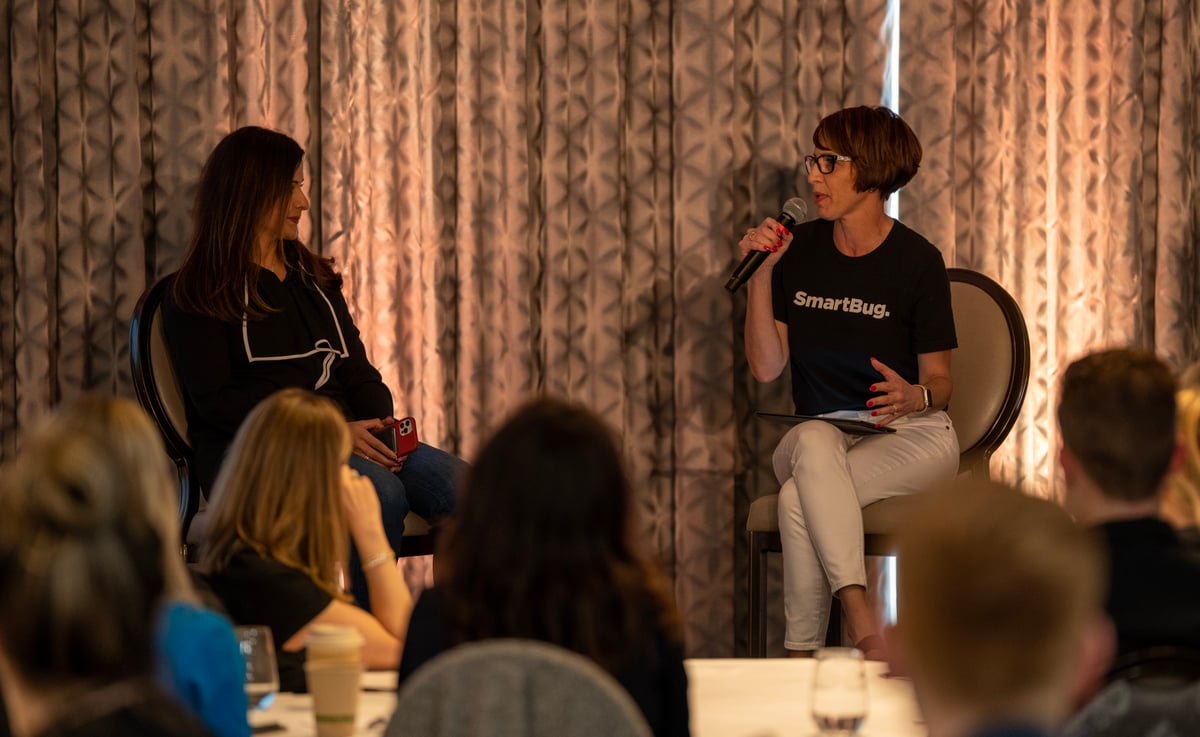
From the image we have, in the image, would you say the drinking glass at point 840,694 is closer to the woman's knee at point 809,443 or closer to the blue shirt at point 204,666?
the blue shirt at point 204,666

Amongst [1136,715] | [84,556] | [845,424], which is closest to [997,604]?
[1136,715]

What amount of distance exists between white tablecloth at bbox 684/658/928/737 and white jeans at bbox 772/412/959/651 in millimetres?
1087

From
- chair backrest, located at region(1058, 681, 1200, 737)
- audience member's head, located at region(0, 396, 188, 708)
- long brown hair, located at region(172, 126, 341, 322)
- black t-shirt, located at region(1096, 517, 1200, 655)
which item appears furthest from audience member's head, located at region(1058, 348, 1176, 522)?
long brown hair, located at region(172, 126, 341, 322)

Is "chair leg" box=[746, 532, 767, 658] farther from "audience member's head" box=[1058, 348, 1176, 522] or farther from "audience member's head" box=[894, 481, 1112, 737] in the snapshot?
"audience member's head" box=[894, 481, 1112, 737]

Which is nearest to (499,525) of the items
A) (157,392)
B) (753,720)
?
(753,720)

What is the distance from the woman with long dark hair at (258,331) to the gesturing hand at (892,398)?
105 centimetres

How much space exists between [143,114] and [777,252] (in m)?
1.83

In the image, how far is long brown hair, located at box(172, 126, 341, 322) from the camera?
3.29 metres

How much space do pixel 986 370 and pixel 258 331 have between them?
73.4 inches

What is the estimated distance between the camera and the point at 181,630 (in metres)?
1.32

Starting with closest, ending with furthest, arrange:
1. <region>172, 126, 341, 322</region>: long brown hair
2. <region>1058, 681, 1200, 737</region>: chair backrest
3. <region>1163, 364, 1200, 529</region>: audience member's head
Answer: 1. <region>1058, 681, 1200, 737</region>: chair backrest
2. <region>1163, 364, 1200, 529</region>: audience member's head
3. <region>172, 126, 341, 322</region>: long brown hair

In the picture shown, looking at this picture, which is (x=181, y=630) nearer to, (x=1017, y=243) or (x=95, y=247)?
(x=95, y=247)

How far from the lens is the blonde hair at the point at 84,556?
107 cm

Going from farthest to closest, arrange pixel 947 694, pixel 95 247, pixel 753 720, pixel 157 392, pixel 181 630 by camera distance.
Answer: pixel 95 247 < pixel 157 392 < pixel 753 720 < pixel 181 630 < pixel 947 694
